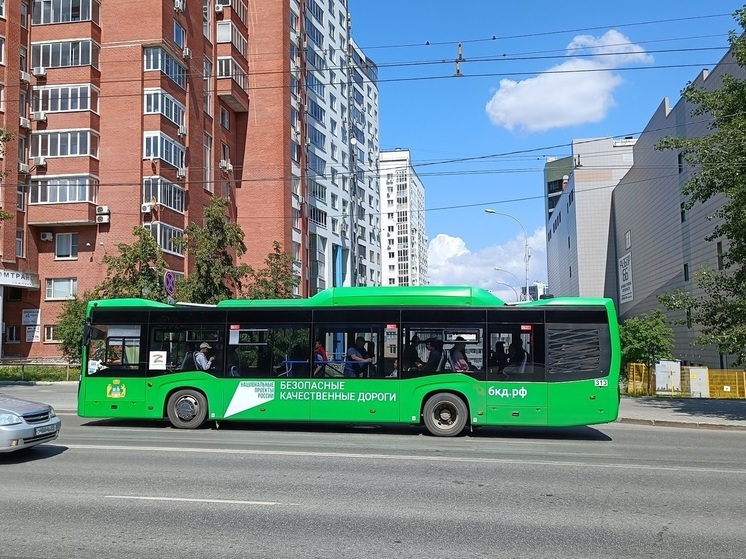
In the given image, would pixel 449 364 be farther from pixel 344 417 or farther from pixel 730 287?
pixel 730 287

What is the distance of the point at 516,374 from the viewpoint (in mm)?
13711

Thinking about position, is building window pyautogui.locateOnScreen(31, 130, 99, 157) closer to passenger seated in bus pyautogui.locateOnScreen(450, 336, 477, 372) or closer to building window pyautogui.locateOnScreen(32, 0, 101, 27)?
building window pyautogui.locateOnScreen(32, 0, 101, 27)

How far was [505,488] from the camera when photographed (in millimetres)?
8492

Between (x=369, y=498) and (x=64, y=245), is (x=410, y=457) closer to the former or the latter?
(x=369, y=498)

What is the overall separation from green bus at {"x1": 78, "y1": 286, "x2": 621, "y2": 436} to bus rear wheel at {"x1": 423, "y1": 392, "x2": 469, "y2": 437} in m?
0.02

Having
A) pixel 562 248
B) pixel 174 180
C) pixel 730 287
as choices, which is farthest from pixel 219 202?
pixel 562 248

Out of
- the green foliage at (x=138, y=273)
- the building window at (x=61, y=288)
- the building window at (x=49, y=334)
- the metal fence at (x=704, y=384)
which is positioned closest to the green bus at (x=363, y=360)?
the green foliage at (x=138, y=273)

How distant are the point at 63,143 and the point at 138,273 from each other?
14.0 metres

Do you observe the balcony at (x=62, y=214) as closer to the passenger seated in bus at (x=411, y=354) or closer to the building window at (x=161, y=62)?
→ the building window at (x=161, y=62)

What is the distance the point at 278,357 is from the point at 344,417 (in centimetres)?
195

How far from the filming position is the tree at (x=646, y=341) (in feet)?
105

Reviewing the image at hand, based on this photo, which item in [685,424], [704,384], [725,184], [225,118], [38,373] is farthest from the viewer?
[225,118]

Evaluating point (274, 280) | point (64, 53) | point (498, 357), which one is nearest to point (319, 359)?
point (498, 357)

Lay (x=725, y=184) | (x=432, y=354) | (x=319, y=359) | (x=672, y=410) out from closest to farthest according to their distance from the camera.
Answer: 1. (x=432, y=354)
2. (x=319, y=359)
3. (x=725, y=184)
4. (x=672, y=410)
